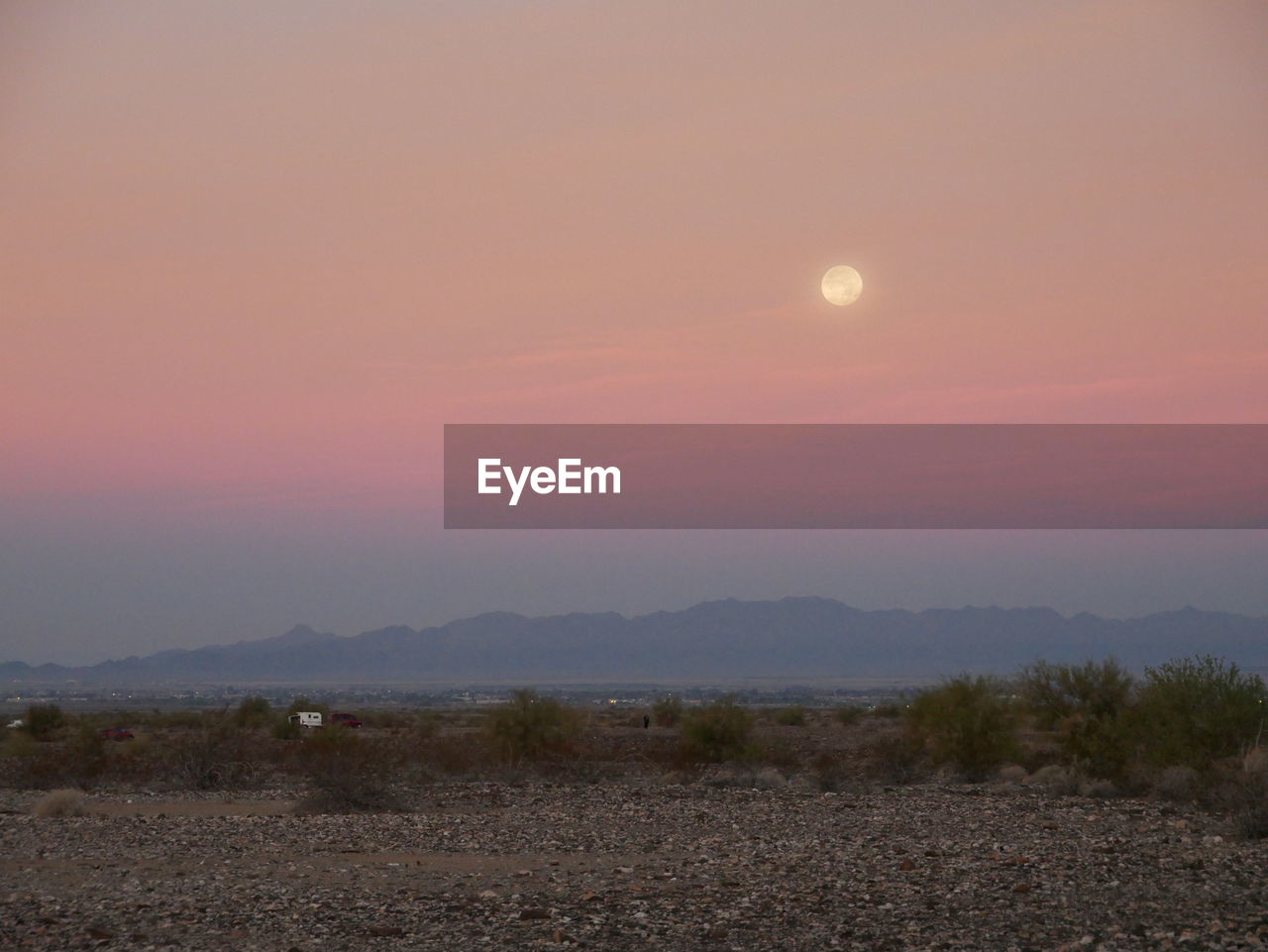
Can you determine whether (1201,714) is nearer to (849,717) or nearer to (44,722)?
(849,717)

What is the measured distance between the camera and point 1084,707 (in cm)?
3412

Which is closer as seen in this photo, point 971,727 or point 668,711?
point 971,727

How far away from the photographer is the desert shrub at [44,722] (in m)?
58.4

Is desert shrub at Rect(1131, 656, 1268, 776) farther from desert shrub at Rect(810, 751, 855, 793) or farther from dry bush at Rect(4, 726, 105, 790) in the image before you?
dry bush at Rect(4, 726, 105, 790)

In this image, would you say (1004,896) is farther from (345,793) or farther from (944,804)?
(345,793)

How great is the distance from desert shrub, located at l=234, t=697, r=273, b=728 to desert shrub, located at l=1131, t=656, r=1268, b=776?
41.8 m

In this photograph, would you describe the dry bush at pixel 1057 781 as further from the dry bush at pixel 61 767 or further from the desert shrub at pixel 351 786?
the dry bush at pixel 61 767

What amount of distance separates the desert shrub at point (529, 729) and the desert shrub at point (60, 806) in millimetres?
16105

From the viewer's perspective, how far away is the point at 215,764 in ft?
118

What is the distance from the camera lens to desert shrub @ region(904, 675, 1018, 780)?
36219 mm

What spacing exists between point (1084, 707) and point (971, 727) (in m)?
3.47

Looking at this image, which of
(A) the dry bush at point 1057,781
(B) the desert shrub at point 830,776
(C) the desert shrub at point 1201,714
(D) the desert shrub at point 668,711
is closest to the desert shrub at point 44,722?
(D) the desert shrub at point 668,711

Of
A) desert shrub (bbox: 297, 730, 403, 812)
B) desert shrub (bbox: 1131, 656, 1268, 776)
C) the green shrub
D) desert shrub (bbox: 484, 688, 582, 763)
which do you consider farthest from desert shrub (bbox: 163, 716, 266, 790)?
the green shrub

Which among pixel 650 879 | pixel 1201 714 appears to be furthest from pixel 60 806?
pixel 1201 714
